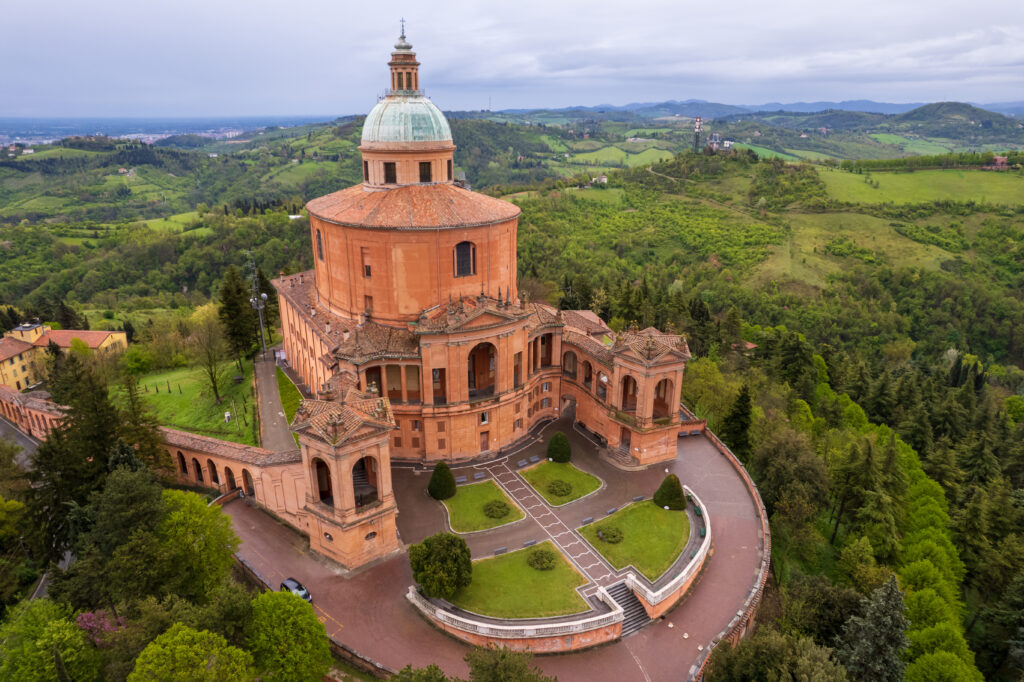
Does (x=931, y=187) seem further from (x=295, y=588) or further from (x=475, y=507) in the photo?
(x=295, y=588)

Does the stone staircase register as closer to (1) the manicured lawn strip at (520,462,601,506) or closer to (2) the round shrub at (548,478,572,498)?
(1) the manicured lawn strip at (520,462,601,506)

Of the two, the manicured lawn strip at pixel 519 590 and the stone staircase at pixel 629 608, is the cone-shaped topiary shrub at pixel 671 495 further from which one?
the manicured lawn strip at pixel 519 590

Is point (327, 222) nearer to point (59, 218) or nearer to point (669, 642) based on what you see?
point (669, 642)

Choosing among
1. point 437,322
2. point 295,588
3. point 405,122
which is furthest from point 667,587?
point 405,122

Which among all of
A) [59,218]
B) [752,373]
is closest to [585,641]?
[752,373]

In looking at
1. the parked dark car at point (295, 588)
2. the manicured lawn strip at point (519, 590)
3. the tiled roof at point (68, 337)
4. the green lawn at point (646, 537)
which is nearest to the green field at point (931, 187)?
the green lawn at point (646, 537)

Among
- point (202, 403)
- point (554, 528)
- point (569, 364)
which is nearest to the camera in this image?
point (554, 528)
